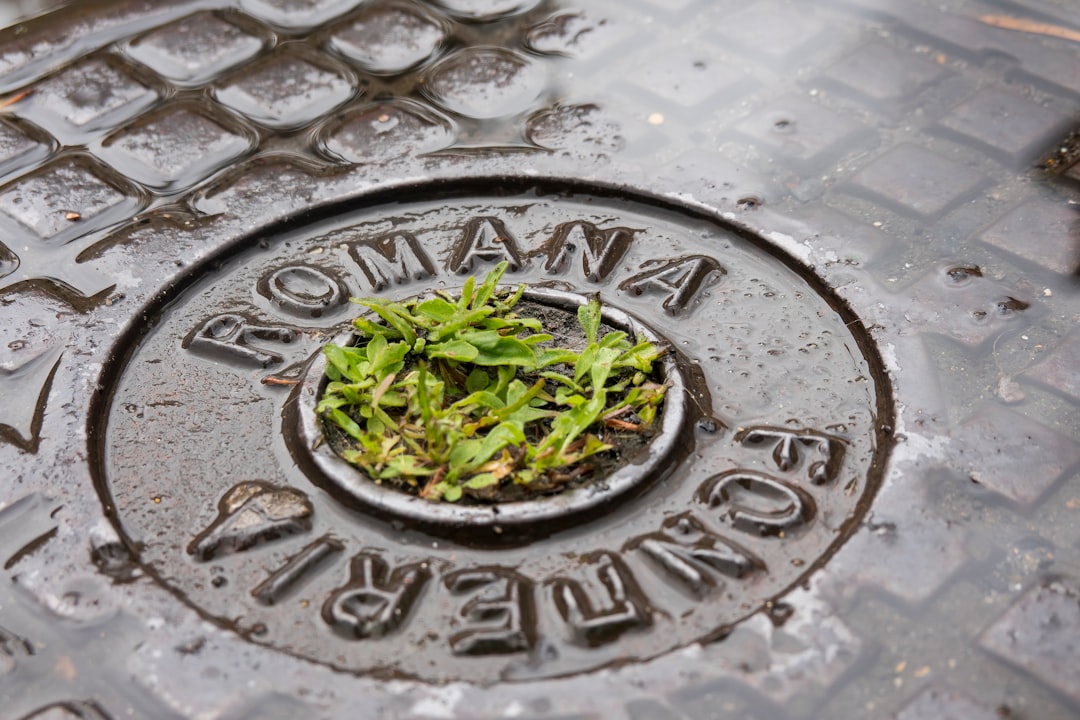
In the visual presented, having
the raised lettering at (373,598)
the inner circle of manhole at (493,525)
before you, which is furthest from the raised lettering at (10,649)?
the raised lettering at (373,598)

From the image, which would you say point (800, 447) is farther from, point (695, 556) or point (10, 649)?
point (10, 649)

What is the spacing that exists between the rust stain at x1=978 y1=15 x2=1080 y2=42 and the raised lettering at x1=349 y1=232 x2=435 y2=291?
2.17 metres

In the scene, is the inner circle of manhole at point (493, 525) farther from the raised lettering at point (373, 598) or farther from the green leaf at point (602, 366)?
the green leaf at point (602, 366)

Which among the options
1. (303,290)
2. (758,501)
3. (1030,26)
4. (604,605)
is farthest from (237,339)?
(1030,26)

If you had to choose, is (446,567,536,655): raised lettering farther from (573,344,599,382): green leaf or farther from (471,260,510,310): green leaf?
(471,260,510,310): green leaf

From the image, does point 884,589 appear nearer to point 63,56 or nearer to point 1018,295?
point 1018,295

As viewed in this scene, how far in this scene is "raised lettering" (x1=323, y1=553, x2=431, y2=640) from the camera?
7.71 feet

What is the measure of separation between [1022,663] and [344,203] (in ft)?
6.90

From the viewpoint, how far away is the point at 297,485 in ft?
8.61

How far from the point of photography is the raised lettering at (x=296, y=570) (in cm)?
241

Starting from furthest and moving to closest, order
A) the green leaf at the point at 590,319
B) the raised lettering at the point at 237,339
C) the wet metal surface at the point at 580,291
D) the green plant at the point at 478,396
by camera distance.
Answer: the raised lettering at the point at 237,339 < the green leaf at the point at 590,319 < the green plant at the point at 478,396 < the wet metal surface at the point at 580,291

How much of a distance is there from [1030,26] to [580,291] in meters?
2.02

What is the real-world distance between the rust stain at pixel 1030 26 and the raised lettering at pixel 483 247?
1.94m

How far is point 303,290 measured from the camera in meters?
3.12
